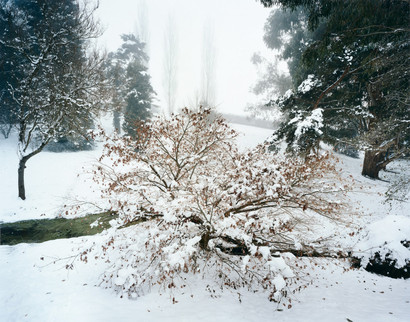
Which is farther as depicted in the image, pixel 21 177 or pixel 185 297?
pixel 21 177

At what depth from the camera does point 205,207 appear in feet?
15.8

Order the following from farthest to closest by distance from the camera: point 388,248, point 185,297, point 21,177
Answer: point 21,177 → point 388,248 → point 185,297

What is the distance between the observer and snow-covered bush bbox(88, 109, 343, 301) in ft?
15.1

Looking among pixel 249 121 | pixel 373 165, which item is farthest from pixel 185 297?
pixel 249 121

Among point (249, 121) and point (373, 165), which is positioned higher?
point (249, 121)

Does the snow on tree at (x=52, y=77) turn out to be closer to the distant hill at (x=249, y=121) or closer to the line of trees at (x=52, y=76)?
the line of trees at (x=52, y=76)

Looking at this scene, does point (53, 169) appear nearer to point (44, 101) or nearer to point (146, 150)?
point (44, 101)

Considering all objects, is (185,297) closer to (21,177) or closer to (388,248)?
(388,248)


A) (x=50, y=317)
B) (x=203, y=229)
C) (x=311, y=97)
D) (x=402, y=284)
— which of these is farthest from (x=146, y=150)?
(x=402, y=284)

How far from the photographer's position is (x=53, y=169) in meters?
14.5

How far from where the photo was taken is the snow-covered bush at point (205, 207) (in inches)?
181

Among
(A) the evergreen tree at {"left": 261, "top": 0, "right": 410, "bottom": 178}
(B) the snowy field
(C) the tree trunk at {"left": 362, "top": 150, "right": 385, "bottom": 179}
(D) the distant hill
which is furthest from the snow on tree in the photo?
(D) the distant hill

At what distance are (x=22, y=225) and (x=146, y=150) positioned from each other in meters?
7.58

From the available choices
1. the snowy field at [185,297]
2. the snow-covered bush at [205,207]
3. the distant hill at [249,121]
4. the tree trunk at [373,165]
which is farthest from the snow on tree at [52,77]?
the distant hill at [249,121]
